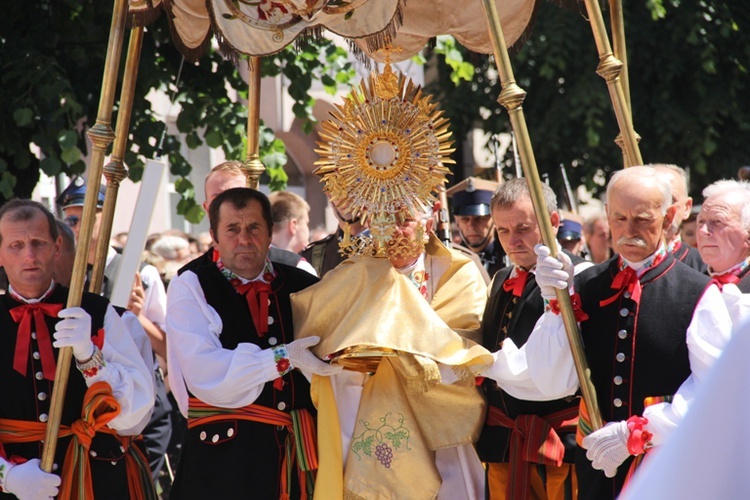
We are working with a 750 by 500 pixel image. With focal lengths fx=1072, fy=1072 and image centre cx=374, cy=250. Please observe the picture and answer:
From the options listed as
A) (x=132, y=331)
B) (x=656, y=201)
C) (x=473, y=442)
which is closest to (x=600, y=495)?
(x=473, y=442)

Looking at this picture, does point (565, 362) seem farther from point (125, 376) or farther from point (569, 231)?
point (569, 231)

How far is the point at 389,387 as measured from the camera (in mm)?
4047

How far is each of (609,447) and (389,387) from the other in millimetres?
940

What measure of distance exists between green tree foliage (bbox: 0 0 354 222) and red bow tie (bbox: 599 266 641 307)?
10.1 feet

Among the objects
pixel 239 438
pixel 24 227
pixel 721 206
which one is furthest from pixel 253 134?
pixel 721 206

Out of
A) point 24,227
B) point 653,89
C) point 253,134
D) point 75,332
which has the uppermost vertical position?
point 653,89

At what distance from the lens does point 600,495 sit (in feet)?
11.8

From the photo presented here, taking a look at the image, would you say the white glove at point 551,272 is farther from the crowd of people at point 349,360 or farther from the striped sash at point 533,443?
the striped sash at point 533,443

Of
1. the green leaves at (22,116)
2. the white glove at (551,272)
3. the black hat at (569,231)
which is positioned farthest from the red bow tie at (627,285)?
the green leaves at (22,116)

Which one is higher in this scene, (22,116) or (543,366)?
(22,116)

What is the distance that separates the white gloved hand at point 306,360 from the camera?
12.7 feet

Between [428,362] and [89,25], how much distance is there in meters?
3.80

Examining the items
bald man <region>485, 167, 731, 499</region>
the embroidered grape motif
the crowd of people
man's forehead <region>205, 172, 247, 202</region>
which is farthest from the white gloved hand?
man's forehead <region>205, 172, 247, 202</region>

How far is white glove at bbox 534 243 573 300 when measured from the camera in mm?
3533
